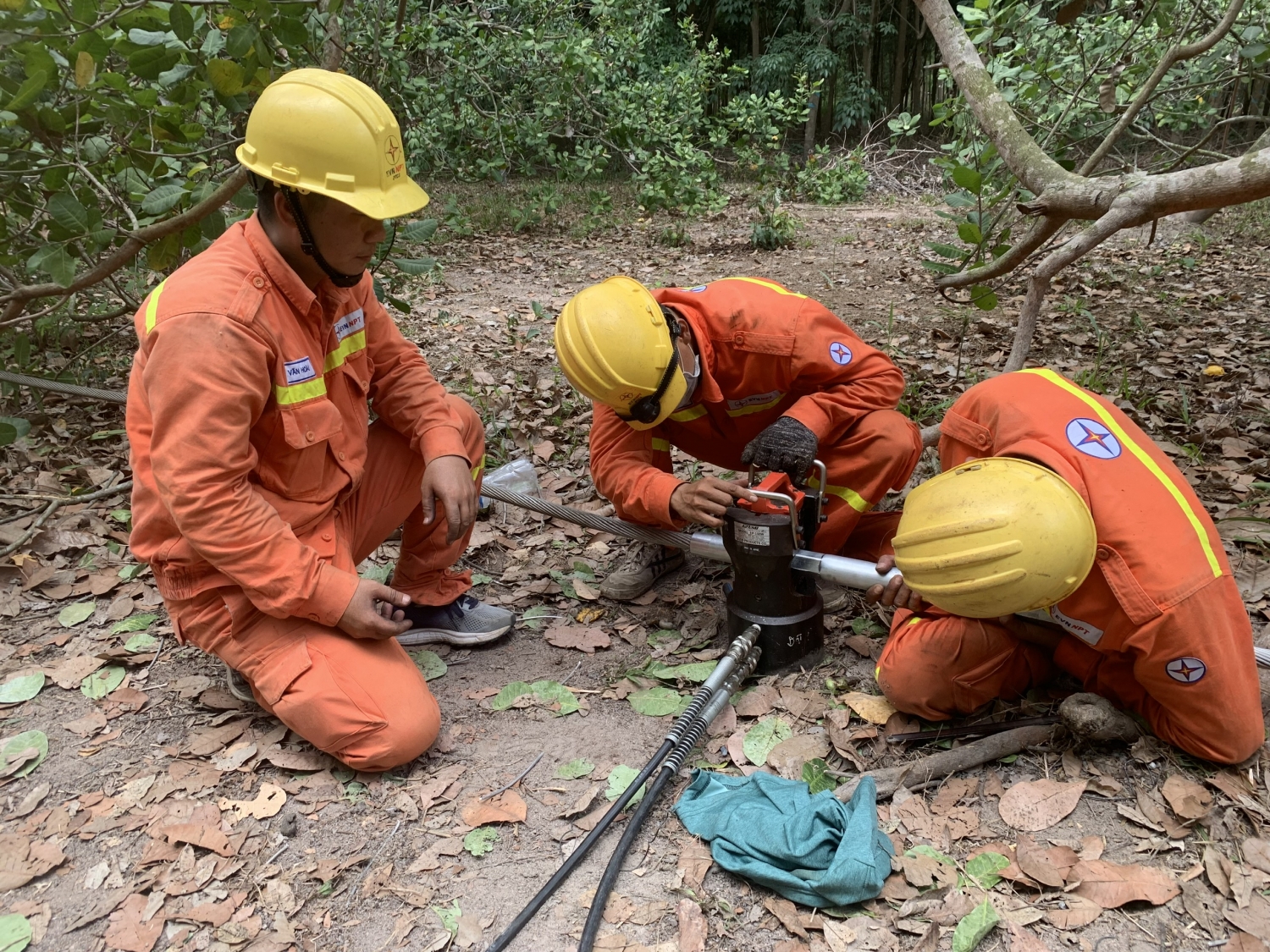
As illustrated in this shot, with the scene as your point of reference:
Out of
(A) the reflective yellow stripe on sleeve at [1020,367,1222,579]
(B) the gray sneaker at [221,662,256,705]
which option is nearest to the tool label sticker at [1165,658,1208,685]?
(A) the reflective yellow stripe on sleeve at [1020,367,1222,579]

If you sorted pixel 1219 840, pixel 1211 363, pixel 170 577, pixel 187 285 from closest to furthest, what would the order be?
pixel 1219 840, pixel 187 285, pixel 170 577, pixel 1211 363

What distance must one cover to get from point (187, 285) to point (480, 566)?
1.71m

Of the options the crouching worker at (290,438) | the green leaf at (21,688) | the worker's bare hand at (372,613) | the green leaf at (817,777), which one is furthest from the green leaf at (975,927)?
the green leaf at (21,688)

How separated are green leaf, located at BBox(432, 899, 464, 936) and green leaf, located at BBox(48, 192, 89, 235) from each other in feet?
8.80

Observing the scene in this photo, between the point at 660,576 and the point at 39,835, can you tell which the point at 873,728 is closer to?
the point at 660,576

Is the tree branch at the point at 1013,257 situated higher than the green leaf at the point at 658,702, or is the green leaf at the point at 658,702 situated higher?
the tree branch at the point at 1013,257

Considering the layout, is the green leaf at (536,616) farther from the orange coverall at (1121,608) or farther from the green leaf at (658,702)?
the orange coverall at (1121,608)

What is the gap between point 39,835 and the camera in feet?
7.26

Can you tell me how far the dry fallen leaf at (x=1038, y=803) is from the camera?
82.8 inches

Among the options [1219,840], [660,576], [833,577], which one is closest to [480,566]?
[660,576]

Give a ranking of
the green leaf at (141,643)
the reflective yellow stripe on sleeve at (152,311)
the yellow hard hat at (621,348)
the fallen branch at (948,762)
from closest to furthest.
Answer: the reflective yellow stripe on sleeve at (152,311) < the fallen branch at (948,762) < the yellow hard hat at (621,348) < the green leaf at (141,643)

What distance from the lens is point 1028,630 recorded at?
2.41 meters

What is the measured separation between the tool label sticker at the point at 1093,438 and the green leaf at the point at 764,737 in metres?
1.13

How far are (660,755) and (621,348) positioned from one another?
1.17m
